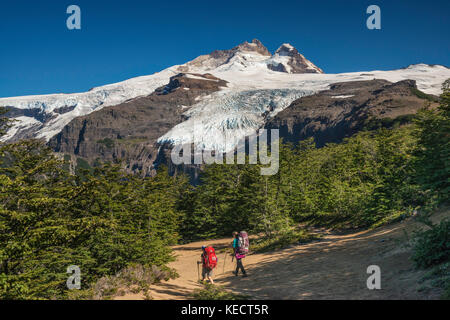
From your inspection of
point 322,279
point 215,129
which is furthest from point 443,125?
point 215,129

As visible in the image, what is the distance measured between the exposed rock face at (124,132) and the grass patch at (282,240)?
134754mm

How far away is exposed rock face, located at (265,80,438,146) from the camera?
98.4 m

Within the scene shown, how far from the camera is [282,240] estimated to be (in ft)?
59.8

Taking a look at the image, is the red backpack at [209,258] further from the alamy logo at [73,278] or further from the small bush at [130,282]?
the alamy logo at [73,278]

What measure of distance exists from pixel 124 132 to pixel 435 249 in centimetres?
17810

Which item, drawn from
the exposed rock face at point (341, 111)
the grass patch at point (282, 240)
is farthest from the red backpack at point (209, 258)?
the exposed rock face at point (341, 111)

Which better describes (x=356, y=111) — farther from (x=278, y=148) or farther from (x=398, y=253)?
(x=398, y=253)

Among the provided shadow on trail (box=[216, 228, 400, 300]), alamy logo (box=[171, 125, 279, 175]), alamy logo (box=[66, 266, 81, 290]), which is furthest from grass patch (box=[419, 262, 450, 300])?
alamy logo (box=[171, 125, 279, 175])

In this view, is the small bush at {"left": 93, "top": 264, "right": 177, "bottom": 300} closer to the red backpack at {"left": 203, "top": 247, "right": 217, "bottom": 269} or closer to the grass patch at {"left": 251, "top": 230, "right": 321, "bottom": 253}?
the red backpack at {"left": 203, "top": 247, "right": 217, "bottom": 269}

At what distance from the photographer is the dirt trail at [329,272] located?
27.2 ft

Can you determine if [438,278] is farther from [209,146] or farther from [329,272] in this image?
[209,146]

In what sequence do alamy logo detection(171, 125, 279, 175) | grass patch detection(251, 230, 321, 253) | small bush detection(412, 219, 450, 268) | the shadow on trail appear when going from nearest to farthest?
small bush detection(412, 219, 450, 268)
the shadow on trail
grass patch detection(251, 230, 321, 253)
alamy logo detection(171, 125, 279, 175)

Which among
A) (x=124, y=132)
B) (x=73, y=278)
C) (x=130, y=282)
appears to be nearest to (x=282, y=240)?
(x=130, y=282)

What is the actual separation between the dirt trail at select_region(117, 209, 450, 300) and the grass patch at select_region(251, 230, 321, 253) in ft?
3.44
